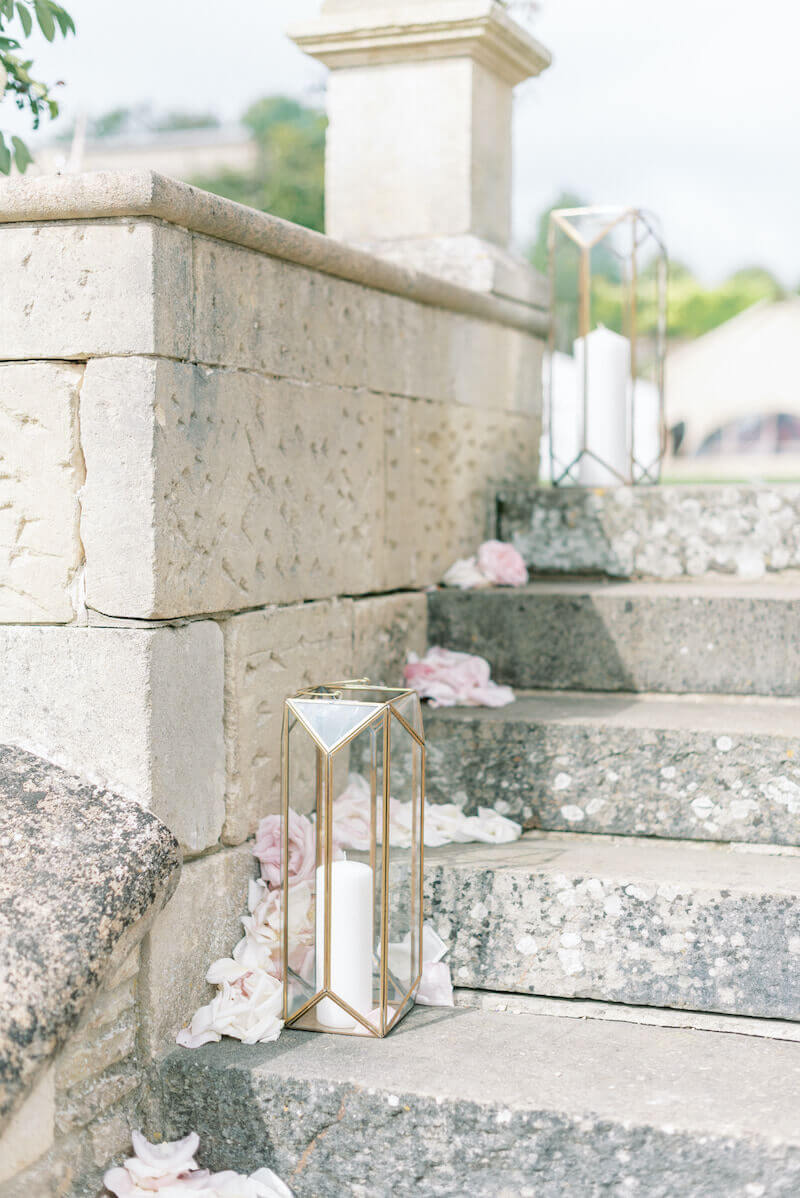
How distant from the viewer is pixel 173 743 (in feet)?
7.03

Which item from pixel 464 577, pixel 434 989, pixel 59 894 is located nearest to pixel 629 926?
pixel 434 989

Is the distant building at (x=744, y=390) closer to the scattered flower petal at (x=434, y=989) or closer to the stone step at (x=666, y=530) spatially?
the stone step at (x=666, y=530)

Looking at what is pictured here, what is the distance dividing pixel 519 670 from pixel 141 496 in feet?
4.61

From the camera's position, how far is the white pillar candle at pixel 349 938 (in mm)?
2201

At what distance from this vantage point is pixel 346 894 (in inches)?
86.7

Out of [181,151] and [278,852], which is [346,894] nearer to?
[278,852]

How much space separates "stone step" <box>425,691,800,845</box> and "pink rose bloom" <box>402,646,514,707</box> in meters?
0.06

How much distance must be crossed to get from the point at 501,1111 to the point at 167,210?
58.0 inches

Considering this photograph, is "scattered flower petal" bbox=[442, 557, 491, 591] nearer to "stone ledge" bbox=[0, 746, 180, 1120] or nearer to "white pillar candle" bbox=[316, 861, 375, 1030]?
"white pillar candle" bbox=[316, 861, 375, 1030]

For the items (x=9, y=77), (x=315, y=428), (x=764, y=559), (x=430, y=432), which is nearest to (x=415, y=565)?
(x=430, y=432)

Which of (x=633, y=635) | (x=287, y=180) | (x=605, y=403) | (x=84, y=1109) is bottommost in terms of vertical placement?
(x=84, y=1109)

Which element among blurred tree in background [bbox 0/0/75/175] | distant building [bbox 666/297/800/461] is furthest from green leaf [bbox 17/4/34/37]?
distant building [bbox 666/297/800/461]

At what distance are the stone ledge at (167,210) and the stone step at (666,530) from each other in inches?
44.3

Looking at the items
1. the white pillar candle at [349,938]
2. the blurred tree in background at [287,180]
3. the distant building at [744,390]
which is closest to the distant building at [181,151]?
the blurred tree in background at [287,180]
